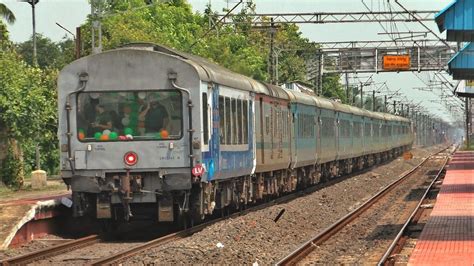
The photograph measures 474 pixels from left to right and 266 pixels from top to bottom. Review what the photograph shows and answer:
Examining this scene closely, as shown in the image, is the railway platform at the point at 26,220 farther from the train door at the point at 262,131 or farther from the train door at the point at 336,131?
the train door at the point at 336,131

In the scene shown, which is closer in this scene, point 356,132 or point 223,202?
point 223,202

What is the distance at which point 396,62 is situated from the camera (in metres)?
59.6

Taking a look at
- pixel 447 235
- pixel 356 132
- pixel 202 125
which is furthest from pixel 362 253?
pixel 356 132

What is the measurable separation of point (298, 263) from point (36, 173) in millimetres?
19819

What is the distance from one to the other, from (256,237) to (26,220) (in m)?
3.83

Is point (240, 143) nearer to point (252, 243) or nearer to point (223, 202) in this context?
point (223, 202)

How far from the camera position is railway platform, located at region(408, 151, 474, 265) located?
12039mm

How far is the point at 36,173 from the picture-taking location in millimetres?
31891

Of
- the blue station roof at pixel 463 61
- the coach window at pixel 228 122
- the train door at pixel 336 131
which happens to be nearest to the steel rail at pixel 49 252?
the coach window at pixel 228 122

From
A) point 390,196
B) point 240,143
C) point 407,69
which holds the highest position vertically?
point 407,69

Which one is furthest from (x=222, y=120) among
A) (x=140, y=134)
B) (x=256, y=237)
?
(x=256, y=237)

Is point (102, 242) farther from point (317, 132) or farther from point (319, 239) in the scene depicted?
point (317, 132)

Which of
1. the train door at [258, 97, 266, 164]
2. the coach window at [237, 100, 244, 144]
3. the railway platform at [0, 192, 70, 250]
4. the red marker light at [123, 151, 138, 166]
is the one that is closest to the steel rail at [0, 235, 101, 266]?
the railway platform at [0, 192, 70, 250]

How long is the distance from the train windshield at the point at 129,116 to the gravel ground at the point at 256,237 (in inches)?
73.8
